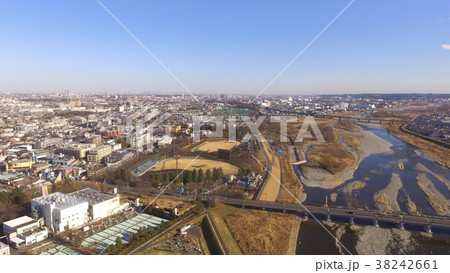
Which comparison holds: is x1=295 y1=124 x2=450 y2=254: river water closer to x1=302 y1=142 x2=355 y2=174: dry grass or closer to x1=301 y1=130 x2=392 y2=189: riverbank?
x1=301 y1=130 x2=392 y2=189: riverbank

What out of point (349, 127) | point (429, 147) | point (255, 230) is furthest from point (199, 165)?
point (349, 127)

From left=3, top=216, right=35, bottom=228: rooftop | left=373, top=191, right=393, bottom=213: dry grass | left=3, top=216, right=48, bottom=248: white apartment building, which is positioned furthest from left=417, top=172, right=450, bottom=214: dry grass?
left=3, top=216, right=35, bottom=228: rooftop

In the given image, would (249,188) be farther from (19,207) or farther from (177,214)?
(19,207)

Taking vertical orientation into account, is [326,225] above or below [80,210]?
below

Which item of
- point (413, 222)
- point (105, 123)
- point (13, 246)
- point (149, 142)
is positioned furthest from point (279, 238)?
point (105, 123)

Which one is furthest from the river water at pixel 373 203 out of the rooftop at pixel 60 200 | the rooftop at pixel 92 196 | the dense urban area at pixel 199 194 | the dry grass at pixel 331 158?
the rooftop at pixel 60 200

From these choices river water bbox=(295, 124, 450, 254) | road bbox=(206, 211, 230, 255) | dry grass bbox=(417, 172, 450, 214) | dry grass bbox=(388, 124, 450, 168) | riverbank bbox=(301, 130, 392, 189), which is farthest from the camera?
dry grass bbox=(388, 124, 450, 168)
